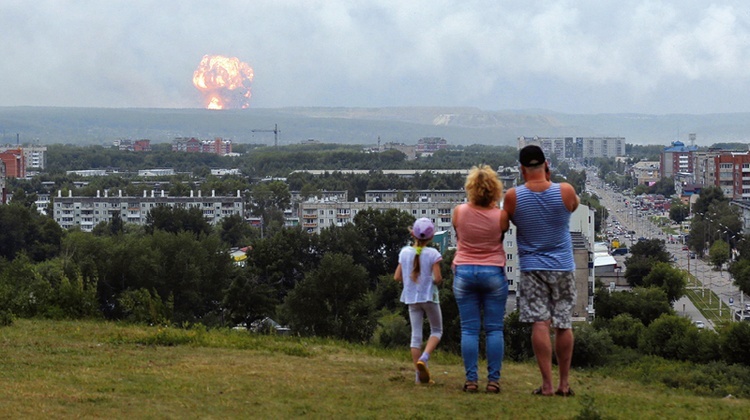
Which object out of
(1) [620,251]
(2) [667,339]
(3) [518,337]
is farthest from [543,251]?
(1) [620,251]

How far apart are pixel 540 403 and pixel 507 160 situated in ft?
444

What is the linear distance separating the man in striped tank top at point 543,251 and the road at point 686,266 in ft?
104

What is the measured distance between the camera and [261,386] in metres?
7.62

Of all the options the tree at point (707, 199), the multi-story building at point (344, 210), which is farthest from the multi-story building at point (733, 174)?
the multi-story building at point (344, 210)

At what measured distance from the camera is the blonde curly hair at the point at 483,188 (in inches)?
293

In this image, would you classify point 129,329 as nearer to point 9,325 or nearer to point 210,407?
point 9,325

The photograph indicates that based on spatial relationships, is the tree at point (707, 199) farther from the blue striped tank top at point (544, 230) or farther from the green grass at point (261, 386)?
the blue striped tank top at point (544, 230)

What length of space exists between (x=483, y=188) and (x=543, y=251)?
55cm

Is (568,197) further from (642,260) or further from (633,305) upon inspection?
(642,260)

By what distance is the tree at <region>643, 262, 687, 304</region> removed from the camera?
43.9 metres

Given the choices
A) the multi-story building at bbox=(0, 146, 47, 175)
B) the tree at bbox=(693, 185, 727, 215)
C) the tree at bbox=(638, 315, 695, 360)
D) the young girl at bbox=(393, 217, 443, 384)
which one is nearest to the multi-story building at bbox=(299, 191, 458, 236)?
the tree at bbox=(693, 185, 727, 215)

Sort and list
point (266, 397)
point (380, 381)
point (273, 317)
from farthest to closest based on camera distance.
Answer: point (273, 317), point (380, 381), point (266, 397)

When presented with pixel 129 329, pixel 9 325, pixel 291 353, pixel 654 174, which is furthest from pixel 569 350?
pixel 654 174

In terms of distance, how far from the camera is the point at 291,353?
9.55m
